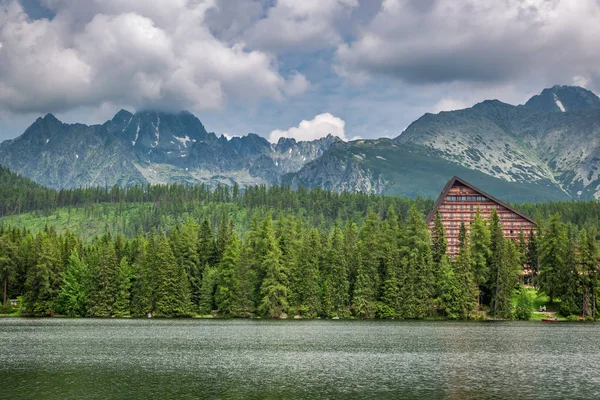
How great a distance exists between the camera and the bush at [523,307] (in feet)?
441

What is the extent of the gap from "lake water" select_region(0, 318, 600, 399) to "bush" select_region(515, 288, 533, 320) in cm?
2382

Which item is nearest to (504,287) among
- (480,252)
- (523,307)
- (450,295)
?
(523,307)

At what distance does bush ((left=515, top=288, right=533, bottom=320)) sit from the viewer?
13438 centimetres

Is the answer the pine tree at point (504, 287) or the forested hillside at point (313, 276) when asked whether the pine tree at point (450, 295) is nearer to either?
Answer: the forested hillside at point (313, 276)

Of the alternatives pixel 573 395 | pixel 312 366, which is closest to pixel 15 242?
pixel 312 366

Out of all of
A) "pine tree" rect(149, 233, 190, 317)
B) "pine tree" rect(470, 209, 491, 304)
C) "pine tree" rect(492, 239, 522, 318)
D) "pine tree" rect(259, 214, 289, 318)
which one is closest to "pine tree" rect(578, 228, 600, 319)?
"pine tree" rect(492, 239, 522, 318)

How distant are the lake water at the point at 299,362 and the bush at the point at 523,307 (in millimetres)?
23819

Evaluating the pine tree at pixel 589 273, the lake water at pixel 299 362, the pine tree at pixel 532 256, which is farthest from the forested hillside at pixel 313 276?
the lake water at pixel 299 362

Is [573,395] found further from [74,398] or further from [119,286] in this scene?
[119,286]

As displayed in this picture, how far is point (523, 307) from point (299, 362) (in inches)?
3263

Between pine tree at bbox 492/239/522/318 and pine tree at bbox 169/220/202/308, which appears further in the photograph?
pine tree at bbox 169/220/202/308

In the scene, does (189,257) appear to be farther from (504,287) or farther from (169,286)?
(504,287)

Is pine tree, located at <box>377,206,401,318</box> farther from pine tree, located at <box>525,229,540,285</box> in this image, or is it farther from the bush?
pine tree, located at <box>525,229,540,285</box>

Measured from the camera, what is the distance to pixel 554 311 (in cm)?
13725
